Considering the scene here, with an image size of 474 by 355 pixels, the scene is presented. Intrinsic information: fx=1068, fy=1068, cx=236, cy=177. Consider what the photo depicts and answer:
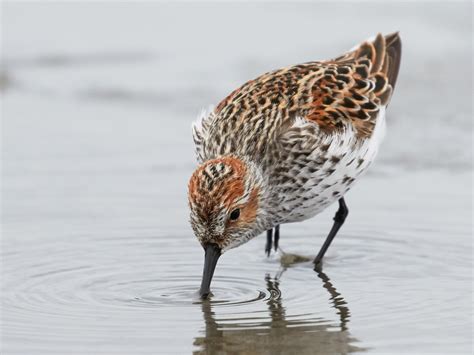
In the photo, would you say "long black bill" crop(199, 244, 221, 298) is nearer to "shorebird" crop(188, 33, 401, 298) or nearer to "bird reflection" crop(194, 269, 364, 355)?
"shorebird" crop(188, 33, 401, 298)

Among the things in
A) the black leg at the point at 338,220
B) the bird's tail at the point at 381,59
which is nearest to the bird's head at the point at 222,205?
the black leg at the point at 338,220

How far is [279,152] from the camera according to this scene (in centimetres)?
761

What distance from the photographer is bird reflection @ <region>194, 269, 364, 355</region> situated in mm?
6152

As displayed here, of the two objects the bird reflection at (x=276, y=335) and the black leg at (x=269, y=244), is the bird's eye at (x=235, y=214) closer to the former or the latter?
the bird reflection at (x=276, y=335)

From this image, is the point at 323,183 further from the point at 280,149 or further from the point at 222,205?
the point at 222,205

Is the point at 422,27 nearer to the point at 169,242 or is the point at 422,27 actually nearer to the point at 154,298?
the point at 169,242

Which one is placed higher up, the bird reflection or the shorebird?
the shorebird

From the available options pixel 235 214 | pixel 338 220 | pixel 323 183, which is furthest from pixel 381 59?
pixel 235 214

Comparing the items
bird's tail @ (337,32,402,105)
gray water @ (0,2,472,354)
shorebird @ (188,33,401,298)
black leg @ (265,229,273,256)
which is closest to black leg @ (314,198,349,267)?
shorebird @ (188,33,401,298)

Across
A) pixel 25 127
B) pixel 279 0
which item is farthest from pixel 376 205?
pixel 279 0

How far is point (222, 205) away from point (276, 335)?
3.17 ft

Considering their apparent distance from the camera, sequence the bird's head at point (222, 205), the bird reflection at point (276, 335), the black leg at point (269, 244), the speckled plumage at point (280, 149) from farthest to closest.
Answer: the black leg at point (269, 244), the speckled plumage at point (280, 149), the bird's head at point (222, 205), the bird reflection at point (276, 335)

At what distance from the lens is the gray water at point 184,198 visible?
257 inches

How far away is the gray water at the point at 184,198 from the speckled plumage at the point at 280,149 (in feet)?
1.80
